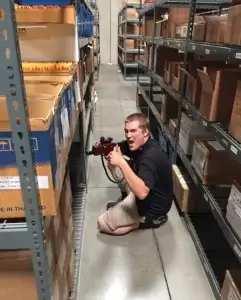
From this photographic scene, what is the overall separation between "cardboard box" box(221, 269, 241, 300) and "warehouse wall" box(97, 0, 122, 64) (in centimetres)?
1104

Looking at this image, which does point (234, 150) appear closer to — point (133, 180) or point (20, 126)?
point (133, 180)

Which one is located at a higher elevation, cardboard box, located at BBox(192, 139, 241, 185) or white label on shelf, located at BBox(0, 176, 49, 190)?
white label on shelf, located at BBox(0, 176, 49, 190)

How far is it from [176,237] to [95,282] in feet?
2.26

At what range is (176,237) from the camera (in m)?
2.04

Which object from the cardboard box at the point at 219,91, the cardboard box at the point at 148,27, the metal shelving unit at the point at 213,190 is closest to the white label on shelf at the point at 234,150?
the metal shelving unit at the point at 213,190

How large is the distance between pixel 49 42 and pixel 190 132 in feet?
3.89

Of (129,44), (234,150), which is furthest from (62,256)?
(129,44)

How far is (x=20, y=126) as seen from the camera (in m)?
0.74

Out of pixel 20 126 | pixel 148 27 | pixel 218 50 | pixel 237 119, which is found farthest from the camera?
pixel 148 27

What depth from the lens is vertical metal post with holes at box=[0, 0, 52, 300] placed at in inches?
26.1

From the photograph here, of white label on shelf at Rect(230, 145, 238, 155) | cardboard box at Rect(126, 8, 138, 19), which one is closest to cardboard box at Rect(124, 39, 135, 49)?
cardboard box at Rect(126, 8, 138, 19)

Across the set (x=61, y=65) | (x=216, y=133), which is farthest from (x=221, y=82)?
(x=61, y=65)

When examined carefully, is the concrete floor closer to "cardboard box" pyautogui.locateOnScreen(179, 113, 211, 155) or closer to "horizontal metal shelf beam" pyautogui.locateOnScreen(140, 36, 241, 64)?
"cardboard box" pyautogui.locateOnScreen(179, 113, 211, 155)

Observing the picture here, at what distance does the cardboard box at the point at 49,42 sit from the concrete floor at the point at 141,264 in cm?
124
